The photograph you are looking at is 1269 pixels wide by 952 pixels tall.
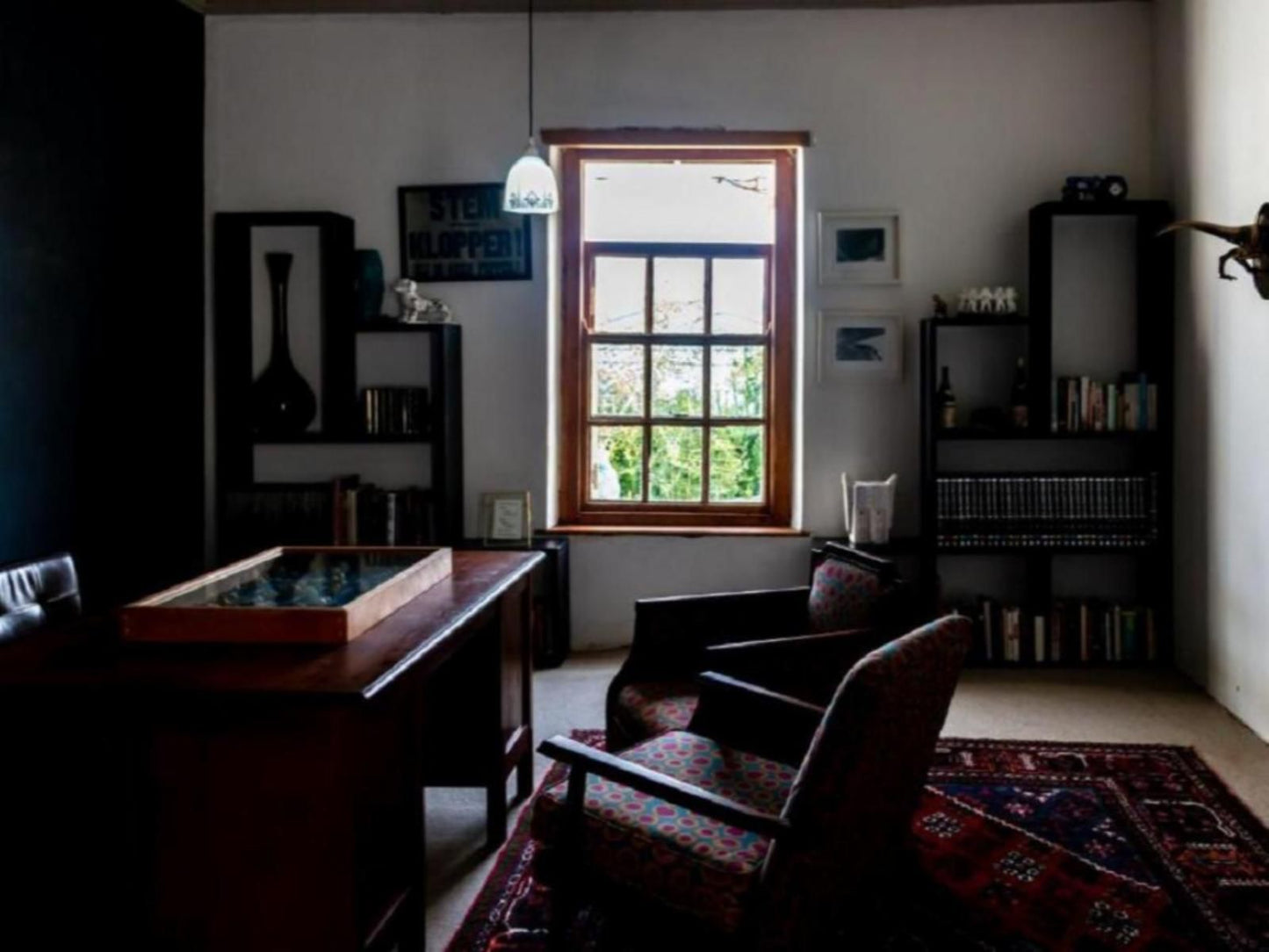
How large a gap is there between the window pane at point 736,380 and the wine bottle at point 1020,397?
1.15 meters

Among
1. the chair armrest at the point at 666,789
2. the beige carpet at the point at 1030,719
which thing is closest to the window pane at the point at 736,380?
the beige carpet at the point at 1030,719

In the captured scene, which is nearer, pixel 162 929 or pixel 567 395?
pixel 162 929

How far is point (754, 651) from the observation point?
3080 mm

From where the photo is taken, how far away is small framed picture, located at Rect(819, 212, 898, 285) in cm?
531

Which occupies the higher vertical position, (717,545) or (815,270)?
(815,270)

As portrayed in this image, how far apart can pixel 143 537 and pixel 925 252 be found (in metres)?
3.67

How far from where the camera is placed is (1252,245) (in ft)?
13.1

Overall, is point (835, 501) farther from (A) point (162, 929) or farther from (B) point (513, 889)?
(A) point (162, 929)

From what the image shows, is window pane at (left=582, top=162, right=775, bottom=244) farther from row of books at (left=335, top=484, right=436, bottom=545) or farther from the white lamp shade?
row of books at (left=335, top=484, right=436, bottom=545)

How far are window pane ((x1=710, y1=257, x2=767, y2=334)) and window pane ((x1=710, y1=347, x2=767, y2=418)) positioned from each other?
4.1 inches

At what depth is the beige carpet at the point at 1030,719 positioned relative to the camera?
10.6 ft

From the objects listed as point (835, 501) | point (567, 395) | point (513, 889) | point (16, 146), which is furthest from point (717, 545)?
point (16, 146)

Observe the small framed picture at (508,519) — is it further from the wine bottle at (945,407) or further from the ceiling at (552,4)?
the ceiling at (552,4)

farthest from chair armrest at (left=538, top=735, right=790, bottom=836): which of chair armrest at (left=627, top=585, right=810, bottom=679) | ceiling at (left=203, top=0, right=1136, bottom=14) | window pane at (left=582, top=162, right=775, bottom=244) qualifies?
ceiling at (left=203, top=0, right=1136, bottom=14)
